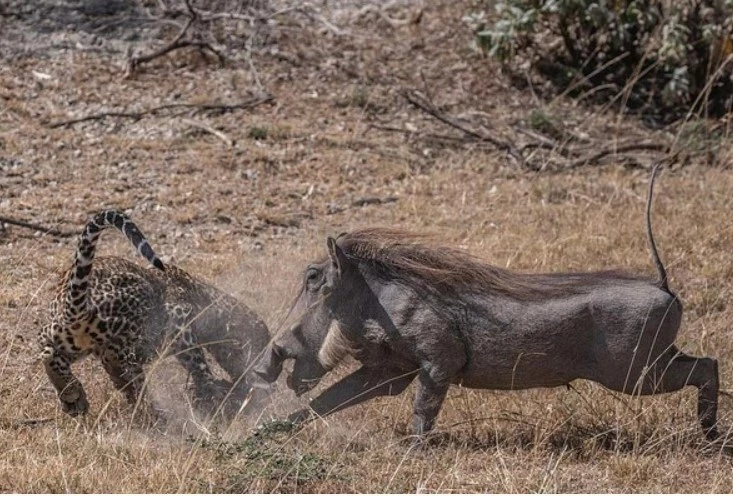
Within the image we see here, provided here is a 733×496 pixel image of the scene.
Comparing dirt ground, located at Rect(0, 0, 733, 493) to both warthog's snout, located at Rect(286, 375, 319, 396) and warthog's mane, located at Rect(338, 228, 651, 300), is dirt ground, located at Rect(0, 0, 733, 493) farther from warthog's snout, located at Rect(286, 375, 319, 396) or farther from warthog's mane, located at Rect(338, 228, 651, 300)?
warthog's mane, located at Rect(338, 228, 651, 300)

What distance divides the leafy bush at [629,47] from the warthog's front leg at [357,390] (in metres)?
5.15

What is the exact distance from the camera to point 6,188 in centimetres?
885

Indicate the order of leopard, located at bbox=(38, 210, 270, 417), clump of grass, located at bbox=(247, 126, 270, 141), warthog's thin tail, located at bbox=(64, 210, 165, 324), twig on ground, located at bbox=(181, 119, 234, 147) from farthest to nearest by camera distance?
clump of grass, located at bbox=(247, 126, 270, 141)
twig on ground, located at bbox=(181, 119, 234, 147)
leopard, located at bbox=(38, 210, 270, 417)
warthog's thin tail, located at bbox=(64, 210, 165, 324)

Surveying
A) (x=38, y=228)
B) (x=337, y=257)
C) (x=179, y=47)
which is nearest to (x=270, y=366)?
(x=337, y=257)

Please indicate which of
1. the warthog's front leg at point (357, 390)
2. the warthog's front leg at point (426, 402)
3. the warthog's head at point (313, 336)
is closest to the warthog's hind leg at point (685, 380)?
the warthog's front leg at point (426, 402)

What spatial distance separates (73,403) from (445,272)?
5.87ft

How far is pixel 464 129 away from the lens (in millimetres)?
10148

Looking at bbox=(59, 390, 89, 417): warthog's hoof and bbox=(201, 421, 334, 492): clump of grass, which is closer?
bbox=(201, 421, 334, 492): clump of grass

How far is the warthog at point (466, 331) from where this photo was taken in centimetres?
563

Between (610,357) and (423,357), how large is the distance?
74 cm

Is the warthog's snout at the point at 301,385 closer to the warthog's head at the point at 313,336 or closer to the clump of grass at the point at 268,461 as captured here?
the warthog's head at the point at 313,336

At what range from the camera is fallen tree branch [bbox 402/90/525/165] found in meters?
10.0

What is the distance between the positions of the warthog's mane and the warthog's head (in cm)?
12

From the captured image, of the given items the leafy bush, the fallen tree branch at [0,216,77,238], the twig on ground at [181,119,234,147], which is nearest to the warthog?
the fallen tree branch at [0,216,77,238]
